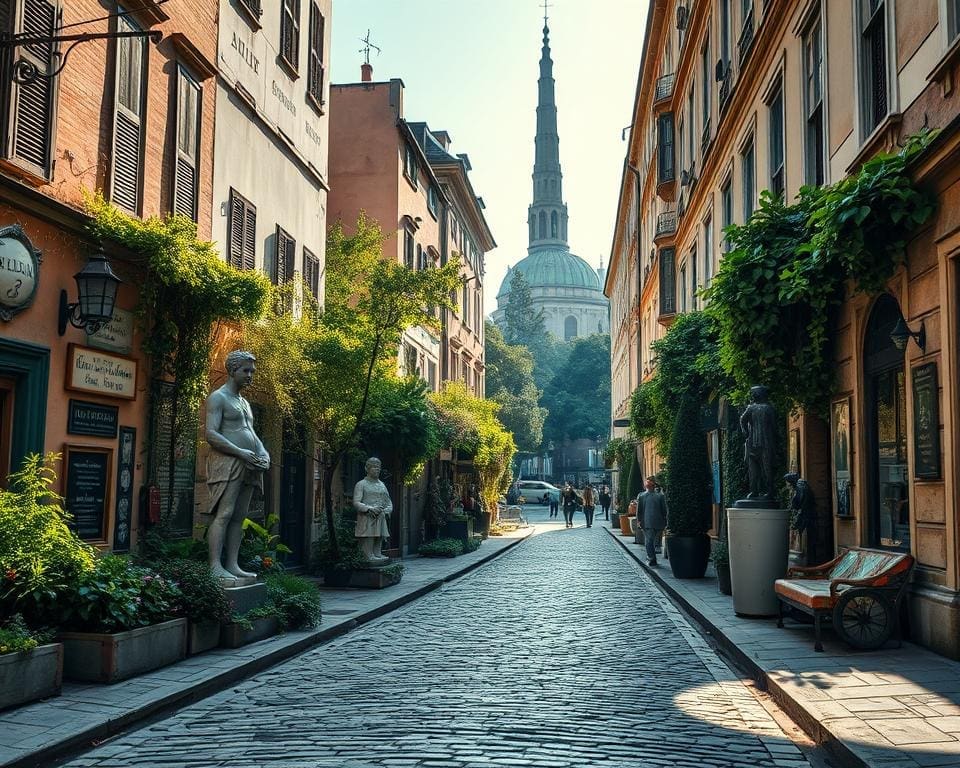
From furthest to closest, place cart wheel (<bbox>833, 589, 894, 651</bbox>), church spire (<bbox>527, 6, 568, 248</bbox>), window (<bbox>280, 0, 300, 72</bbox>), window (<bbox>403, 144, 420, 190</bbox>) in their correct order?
church spire (<bbox>527, 6, 568, 248</bbox>)
window (<bbox>403, 144, 420, 190</bbox>)
window (<bbox>280, 0, 300, 72</bbox>)
cart wheel (<bbox>833, 589, 894, 651</bbox>)

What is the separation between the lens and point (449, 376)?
3803 centimetres

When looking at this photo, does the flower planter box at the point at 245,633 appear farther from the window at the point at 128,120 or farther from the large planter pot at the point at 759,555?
the large planter pot at the point at 759,555

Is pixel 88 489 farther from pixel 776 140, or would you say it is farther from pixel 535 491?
pixel 535 491

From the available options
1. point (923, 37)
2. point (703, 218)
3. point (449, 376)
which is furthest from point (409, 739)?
point (449, 376)

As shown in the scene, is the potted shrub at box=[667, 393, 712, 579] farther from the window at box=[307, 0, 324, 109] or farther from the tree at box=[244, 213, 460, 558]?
the window at box=[307, 0, 324, 109]

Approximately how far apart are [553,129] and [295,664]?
438 ft

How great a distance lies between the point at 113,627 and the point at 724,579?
9483 mm

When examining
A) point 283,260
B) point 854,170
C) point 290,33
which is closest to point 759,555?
point 854,170

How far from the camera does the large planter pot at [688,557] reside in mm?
17969

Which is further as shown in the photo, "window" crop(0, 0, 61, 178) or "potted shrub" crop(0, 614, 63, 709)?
"window" crop(0, 0, 61, 178)

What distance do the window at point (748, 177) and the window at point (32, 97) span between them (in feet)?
43.7

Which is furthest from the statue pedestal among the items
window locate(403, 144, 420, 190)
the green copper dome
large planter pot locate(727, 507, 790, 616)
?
the green copper dome

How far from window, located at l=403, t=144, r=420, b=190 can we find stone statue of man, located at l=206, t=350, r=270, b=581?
19.2 metres

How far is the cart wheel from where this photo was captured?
9234mm
